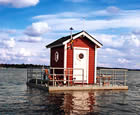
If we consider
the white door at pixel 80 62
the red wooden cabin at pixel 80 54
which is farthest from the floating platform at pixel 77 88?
the white door at pixel 80 62

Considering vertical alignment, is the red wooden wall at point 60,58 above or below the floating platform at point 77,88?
above

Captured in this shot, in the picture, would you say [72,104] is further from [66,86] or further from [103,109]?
[66,86]

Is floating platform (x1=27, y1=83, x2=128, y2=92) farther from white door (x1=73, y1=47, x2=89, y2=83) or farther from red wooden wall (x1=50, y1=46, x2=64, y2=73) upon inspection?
red wooden wall (x1=50, y1=46, x2=64, y2=73)

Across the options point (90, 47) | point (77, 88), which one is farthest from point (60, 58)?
point (77, 88)

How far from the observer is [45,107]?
9992mm

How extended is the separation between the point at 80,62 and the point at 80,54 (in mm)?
648

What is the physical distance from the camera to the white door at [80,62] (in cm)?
1742

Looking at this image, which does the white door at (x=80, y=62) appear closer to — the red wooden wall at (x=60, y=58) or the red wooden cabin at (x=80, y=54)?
the red wooden cabin at (x=80, y=54)

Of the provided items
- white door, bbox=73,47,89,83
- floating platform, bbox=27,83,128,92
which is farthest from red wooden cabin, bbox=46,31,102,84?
floating platform, bbox=27,83,128,92

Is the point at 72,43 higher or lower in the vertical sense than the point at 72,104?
higher

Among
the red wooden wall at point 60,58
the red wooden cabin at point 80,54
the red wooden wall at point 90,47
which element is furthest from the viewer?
the red wooden wall at point 90,47

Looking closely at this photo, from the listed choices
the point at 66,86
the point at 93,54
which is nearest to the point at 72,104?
the point at 66,86

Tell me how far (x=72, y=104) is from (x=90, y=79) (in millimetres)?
7428

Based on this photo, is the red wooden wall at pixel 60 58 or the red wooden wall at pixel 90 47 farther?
the red wooden wall at pixel 90 47
